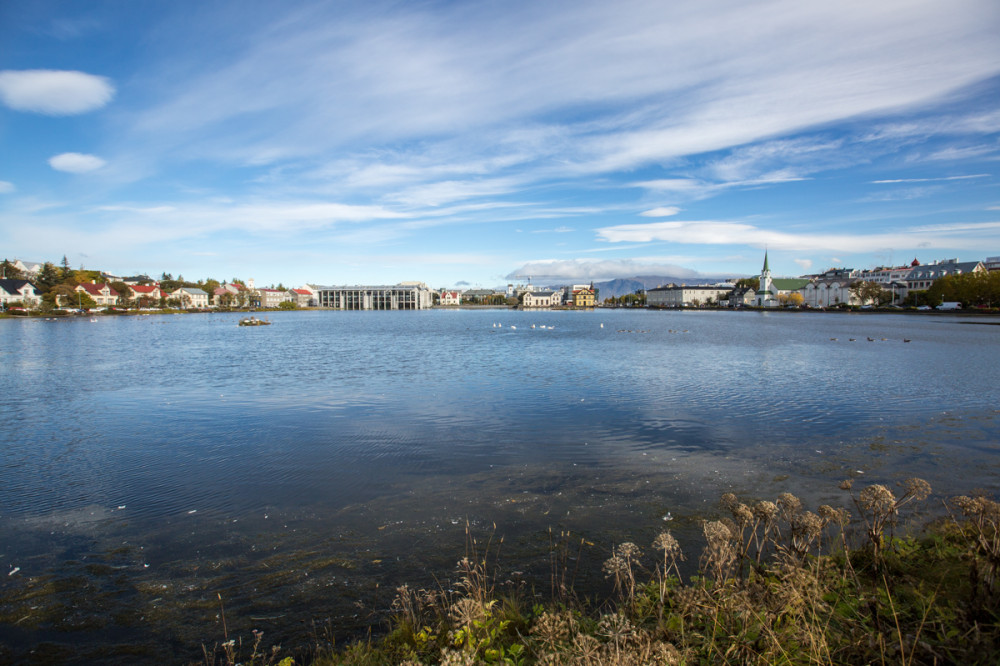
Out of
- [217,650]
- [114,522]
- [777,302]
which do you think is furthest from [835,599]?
[777,302]

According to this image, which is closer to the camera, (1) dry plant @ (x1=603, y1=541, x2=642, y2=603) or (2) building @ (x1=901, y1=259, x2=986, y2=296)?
(1) dry plant @ (x1=603, y1=541, x2=642, y2=603)

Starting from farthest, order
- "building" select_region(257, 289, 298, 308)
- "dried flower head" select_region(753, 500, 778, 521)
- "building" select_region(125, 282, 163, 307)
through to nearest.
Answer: "building" select_region(257, 289, 298, 308)
"building" select_region(125, 282, 163, 307)
"dried flower head" select_region(753, 500, 778, 521)

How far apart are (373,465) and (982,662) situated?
8.90 metres

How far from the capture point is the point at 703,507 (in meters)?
7.56

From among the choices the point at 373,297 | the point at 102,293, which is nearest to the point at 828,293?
the point at 373,297

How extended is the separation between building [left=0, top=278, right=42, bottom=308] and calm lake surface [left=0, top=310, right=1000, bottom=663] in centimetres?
10149

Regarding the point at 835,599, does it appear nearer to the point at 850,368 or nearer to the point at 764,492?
the point at 764,492

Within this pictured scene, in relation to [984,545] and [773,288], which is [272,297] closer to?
[773,288]

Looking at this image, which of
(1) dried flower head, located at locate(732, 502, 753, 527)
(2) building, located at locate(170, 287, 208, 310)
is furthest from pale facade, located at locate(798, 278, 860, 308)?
(2) building, located at locate(170, 287, 208, 310)

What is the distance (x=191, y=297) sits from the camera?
139 meters

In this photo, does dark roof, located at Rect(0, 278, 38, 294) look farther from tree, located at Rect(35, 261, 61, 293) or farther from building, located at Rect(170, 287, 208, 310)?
building, located at Rect(170, 287, 208, 310)

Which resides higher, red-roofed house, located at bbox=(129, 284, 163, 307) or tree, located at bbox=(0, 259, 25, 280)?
tree, located at bbox=(0, 259, 25, 280)

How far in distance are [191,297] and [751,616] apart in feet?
539

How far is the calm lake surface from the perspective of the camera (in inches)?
215
